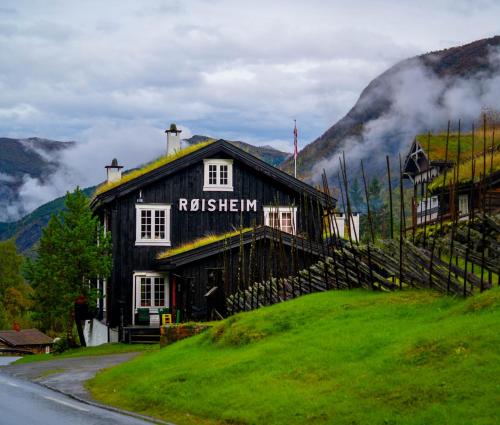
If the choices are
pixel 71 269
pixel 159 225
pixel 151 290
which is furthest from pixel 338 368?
pixel 159 225

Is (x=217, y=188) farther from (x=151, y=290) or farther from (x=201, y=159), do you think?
(x=151, y=290)

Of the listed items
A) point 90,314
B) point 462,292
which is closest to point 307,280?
point 462,292

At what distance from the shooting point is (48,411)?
1747 cm

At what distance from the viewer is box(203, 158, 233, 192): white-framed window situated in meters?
46.3

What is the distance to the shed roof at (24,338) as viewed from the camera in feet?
361

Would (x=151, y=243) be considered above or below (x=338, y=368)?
A: above

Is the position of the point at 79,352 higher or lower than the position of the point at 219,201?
lower

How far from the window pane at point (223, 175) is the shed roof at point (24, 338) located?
67427mm

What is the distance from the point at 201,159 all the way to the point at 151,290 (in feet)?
22.5

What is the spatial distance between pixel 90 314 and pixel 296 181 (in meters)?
12.3

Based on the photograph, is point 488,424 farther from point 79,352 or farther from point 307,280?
point 79,352

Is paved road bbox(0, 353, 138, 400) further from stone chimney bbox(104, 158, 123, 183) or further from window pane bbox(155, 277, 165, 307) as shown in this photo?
stone chimney bbox(104, 158, 123, 183)

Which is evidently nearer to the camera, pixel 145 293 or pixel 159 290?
pixel 145 293

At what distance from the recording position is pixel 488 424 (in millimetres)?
11922
